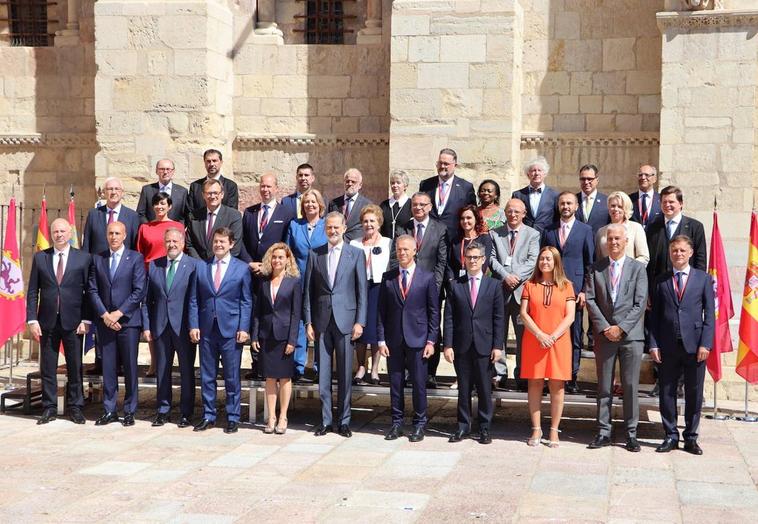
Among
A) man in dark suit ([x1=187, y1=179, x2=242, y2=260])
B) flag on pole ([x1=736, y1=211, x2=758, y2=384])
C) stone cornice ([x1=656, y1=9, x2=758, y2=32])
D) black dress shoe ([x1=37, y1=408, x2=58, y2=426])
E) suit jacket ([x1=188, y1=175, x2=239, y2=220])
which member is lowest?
black dress shoe ([x1=37, y1=408, x2=58, y2=426])

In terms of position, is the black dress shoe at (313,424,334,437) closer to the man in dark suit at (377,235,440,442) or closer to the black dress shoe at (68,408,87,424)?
the man in dark suit at (377,235,440,442)

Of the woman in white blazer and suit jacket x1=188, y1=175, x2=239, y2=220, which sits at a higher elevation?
suit jacket x1=188, y1=175, x2=239, y2=220

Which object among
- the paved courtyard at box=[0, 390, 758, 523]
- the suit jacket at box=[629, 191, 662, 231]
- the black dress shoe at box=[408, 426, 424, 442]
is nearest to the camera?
the paved courtyard at box=[0, 390, 758, 523]

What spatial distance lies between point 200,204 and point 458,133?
11.1ft

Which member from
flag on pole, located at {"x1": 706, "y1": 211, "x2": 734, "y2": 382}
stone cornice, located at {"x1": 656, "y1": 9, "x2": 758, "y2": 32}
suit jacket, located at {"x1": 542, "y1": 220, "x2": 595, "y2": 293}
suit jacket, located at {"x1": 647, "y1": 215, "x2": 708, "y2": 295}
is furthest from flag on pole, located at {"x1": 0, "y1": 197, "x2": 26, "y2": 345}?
stone cornice, located at {"x1": 656, "y1": 9, "x2": 758, "y2": 32}

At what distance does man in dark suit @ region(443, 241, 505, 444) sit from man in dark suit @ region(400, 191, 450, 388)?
1.47 ft

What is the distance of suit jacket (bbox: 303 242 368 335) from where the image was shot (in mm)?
8797

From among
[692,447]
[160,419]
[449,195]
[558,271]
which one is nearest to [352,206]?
[449,195]

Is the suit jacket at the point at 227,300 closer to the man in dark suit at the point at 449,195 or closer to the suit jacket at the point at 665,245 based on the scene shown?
the man in dark suit at the point at 449,195

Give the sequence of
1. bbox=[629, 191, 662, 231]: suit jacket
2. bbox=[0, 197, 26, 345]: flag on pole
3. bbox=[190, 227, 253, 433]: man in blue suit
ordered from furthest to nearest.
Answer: bbox=[0, 197, 26, 345]: flag on pole → bbox=[629, 191, 662, 231]: suit jacket → bbox=[190, 227, 253, 433]: man in blue suit

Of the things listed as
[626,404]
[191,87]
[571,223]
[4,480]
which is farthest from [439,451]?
[191,87]

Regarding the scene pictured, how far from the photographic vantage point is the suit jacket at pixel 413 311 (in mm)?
8602

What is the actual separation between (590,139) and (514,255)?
396 cm

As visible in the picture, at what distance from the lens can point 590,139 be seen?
1241 centimetres
